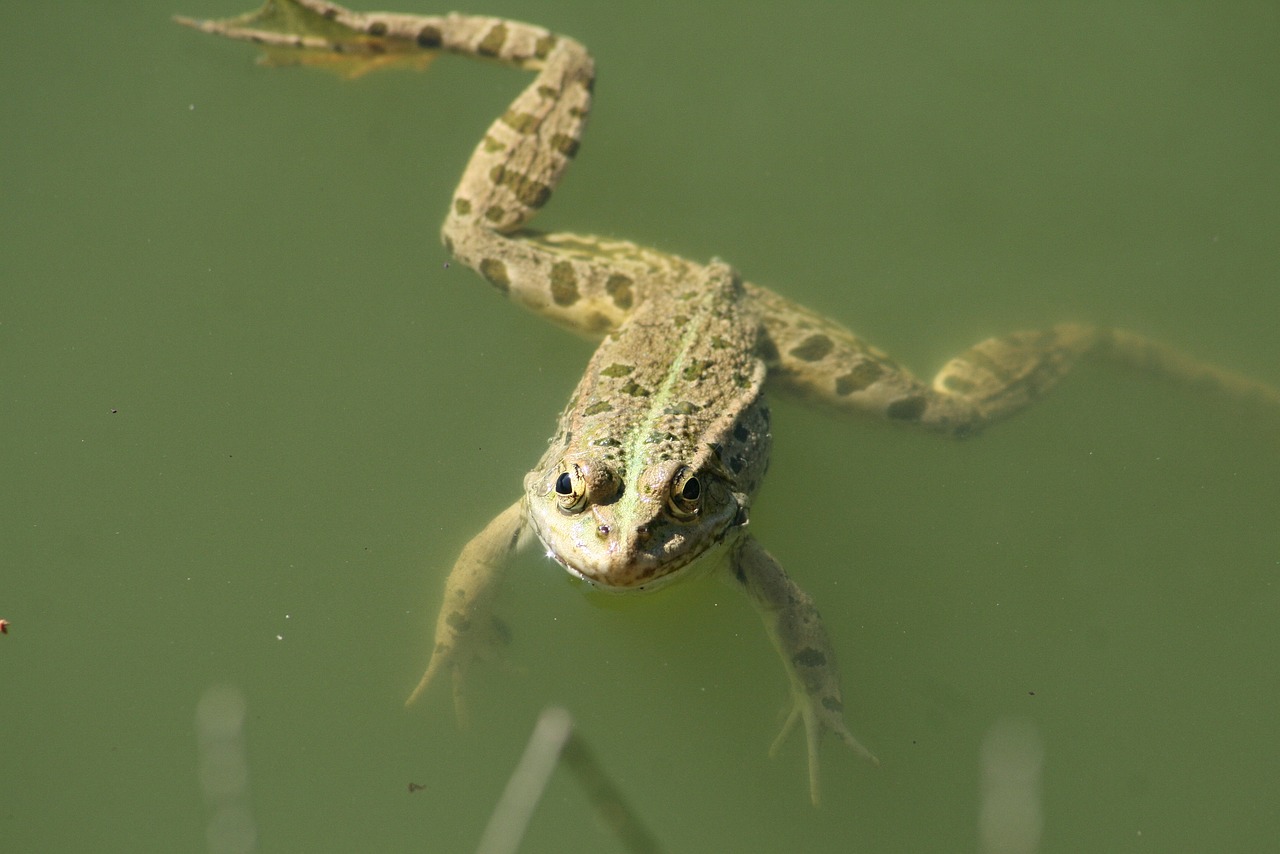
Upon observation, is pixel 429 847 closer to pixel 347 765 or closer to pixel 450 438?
pixel 347 765

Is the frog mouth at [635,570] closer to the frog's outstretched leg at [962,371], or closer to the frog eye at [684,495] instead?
the frog eye at [684,495]

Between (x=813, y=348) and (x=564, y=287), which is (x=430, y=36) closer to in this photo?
(x=564, y=287)

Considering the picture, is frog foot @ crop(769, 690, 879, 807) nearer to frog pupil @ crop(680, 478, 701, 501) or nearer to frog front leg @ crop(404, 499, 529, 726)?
frog pupil @ crop(680, 478, 701, 501)

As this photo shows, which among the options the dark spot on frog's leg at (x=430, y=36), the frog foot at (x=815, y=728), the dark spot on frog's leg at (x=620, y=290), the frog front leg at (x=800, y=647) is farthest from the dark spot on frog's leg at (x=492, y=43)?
the frog foot at (x=815, y=728)

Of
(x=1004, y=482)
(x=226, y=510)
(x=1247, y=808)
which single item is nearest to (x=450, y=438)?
(x=226, y=510)

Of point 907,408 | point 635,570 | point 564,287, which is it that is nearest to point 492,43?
point 564,287

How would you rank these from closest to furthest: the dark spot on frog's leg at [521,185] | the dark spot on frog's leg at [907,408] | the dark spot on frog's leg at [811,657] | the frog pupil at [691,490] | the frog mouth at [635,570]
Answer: the frog mouth at [635,570] → the frog pupil at [691,490] → the dark spot on frog's leg at [811,657] → the dark spot on frog's leg at [907,408] → the dark spot on frog's leg at [521,185]
